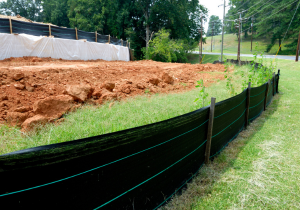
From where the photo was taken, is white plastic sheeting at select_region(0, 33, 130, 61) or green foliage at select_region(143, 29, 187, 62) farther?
green foliage at select_region(143, 29, 187, 62)

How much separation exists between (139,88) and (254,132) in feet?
13.8

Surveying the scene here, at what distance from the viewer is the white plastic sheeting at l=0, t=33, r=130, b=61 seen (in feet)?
35.8

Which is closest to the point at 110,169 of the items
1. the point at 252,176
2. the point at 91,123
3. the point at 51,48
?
the point at 252,176

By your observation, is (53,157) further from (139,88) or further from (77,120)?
(139,88)

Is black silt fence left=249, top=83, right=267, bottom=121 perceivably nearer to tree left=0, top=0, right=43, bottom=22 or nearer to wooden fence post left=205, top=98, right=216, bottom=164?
wooden fence post left=205, top=98, right=216, bottom=164

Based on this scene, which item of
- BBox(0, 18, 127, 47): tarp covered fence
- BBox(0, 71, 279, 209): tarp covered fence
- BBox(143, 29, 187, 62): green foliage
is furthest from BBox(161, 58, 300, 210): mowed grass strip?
BBox(143, 29, 187, 62): green foliage

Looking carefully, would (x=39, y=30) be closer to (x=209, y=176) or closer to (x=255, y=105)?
(x=255, y=105)

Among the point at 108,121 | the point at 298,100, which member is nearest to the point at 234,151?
the point at 108,121

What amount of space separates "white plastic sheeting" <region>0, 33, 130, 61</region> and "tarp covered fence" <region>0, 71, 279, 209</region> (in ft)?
39.6

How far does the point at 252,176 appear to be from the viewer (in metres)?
3.09

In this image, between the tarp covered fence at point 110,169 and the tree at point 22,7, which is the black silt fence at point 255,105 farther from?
the tree at point 22,7

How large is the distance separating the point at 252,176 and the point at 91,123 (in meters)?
3.13

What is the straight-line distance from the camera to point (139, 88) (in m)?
7.52

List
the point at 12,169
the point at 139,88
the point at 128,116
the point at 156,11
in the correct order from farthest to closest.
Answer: the point at 156,11
the point at 139,88
the point at 128,116
the point at 12,169
